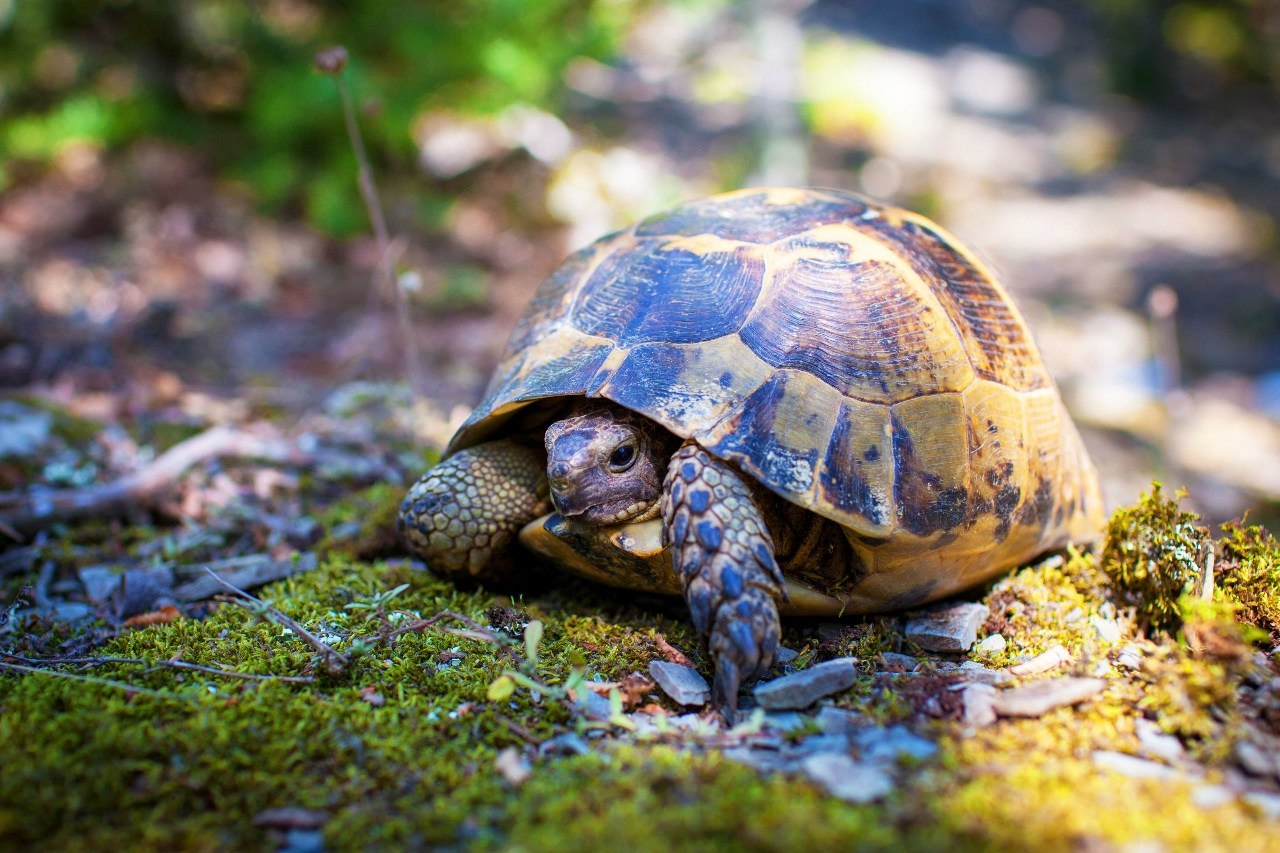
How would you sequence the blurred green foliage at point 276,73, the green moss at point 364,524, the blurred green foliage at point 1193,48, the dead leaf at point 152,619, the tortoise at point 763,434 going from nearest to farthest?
the tortoise at point 763,434 < the dead leaf at point 152,619 < the green moss at point 364,524 < the blurred green foliage at point 276,73 < the blurred green foliage at point 1193,48

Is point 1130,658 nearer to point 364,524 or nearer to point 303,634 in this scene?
point 303,634

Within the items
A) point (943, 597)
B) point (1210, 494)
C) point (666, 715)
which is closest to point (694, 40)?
point (1210, 494)

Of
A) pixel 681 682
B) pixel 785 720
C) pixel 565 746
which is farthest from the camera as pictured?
pixel 681 682

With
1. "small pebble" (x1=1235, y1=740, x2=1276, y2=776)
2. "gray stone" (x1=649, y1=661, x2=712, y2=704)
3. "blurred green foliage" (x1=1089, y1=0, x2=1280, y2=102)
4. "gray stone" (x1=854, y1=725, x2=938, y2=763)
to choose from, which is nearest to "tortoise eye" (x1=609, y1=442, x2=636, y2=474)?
"gray stone" (x1=649, y1=661, x2=712, y2=704)

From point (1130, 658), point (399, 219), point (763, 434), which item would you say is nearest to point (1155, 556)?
point (1130, 658)

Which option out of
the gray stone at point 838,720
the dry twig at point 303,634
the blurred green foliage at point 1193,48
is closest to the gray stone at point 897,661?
the gray stone at point 838,720

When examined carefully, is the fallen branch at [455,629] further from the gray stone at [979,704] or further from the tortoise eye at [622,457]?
the gray stone at [979,704]

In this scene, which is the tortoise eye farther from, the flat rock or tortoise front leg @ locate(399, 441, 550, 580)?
the flat rock
